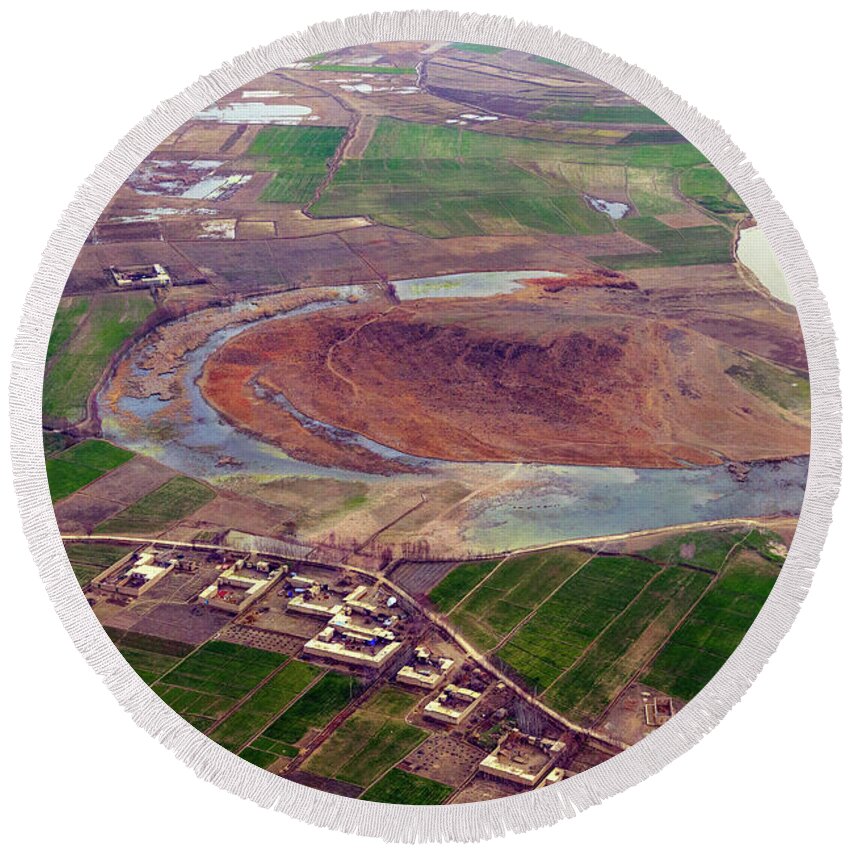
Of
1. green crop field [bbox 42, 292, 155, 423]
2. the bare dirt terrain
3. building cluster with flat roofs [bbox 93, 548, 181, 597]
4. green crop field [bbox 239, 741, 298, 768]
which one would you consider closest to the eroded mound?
the bare dirt terrain

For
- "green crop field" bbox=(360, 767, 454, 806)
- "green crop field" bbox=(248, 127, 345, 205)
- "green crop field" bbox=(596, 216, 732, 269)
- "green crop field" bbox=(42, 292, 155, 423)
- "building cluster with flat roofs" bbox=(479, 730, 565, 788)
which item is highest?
"green crop field" bbox=(248, 127, 345, 205)

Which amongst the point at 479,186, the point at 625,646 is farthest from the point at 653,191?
the point at 625,646

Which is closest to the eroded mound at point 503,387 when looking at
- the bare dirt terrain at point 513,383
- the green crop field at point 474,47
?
the bare dirt terrain at point 513,383

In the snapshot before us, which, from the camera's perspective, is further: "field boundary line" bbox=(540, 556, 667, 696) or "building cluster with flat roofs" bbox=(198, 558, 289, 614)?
"building cluster with flat roofs" bbox=(198, 558, 289, 614)

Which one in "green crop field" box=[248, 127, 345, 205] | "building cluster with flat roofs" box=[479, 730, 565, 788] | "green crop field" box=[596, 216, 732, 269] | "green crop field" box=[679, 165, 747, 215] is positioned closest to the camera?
"building cluster with flat roofs" box=[479, 730, 565, 788]

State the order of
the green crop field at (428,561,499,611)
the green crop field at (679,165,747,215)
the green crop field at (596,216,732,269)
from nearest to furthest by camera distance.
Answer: the green crop field at (428,561,499,611) < the green crop field at (679,165,747,215) < the green crop field at (596,216,732,269)

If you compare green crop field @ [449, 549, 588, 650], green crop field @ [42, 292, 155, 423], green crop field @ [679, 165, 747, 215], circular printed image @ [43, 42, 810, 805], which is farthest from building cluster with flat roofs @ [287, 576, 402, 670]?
green crop field @ [679, 165, 747, 215]

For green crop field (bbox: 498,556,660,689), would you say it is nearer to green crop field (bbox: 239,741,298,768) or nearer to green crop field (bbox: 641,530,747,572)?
green crop field (bbox: 641,530,747,572)

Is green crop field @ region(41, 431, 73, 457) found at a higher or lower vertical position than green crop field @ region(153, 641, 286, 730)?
higher

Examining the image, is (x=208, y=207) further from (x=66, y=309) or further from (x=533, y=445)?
(x=533, y=445)
